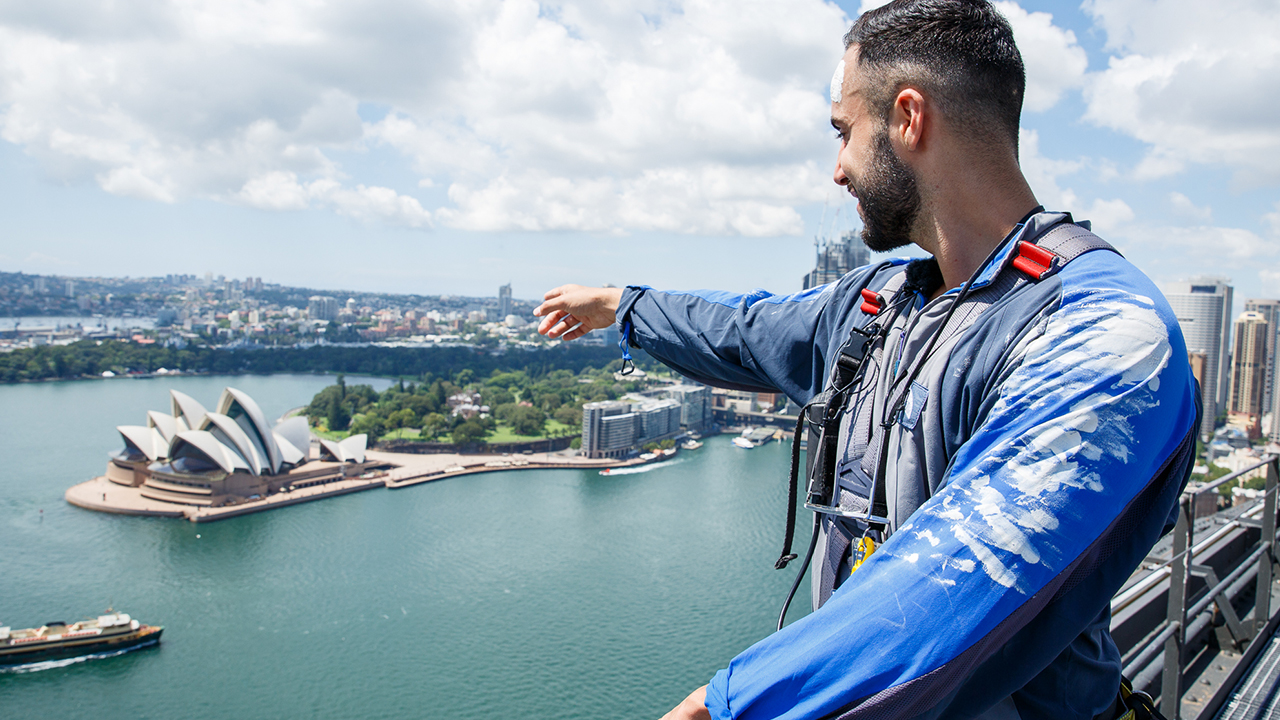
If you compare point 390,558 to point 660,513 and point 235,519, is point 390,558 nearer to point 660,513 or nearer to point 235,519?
point 235,519

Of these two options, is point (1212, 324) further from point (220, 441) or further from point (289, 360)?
point (289, 360)

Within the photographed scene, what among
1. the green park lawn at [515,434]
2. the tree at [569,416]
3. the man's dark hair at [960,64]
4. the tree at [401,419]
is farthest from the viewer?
the tree at [569,416]

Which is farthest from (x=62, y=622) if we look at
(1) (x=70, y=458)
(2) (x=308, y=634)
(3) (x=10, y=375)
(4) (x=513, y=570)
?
(3) (x=10, y=375)

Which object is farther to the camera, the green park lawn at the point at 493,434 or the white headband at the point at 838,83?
the green park lawn at the point at 493,434

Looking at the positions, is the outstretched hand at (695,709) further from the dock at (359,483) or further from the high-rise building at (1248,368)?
the high-rise building at (1248,368)

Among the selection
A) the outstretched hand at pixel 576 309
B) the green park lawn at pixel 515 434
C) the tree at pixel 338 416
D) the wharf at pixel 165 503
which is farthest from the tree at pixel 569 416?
the outstretched hand at pixel 576 309

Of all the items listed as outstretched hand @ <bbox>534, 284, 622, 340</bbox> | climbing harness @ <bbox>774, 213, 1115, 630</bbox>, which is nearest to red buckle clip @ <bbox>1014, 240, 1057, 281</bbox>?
climbing harness @ <bbox>774, 213, 1115, 630</bbox>
